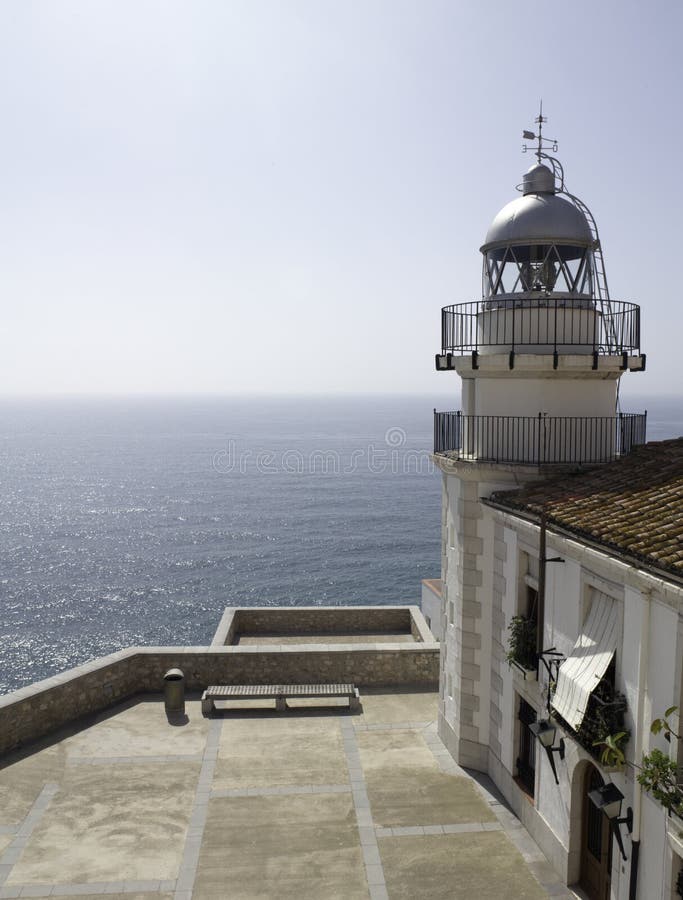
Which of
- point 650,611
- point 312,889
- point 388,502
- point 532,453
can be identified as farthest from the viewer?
point 388,502

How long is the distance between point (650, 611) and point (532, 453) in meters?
6.60

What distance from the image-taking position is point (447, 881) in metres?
12.3

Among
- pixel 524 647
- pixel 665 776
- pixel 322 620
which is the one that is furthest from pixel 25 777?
pixel 665 776

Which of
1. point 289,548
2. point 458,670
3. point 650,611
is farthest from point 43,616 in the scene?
point 650,611

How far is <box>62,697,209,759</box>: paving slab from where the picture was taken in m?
16.6

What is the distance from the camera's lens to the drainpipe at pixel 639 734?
946cm

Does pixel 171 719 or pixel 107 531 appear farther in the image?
pixel 107 531

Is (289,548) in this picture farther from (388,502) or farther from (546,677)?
(546,677)

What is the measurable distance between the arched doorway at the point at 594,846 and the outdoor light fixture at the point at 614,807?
3.85 ft

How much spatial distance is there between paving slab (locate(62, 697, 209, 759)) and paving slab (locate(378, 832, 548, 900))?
563cm

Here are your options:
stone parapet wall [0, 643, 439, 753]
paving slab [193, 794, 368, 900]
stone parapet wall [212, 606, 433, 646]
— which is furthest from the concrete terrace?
stone parapet wall [212, 606, 433, 646]

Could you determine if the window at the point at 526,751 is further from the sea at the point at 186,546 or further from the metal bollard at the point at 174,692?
the sea at the point at 186,546

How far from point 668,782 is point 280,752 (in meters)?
10.1

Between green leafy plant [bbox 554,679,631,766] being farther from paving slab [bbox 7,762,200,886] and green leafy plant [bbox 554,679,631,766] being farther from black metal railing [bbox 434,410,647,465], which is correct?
paving slab [bbox 7,762,200,886]
